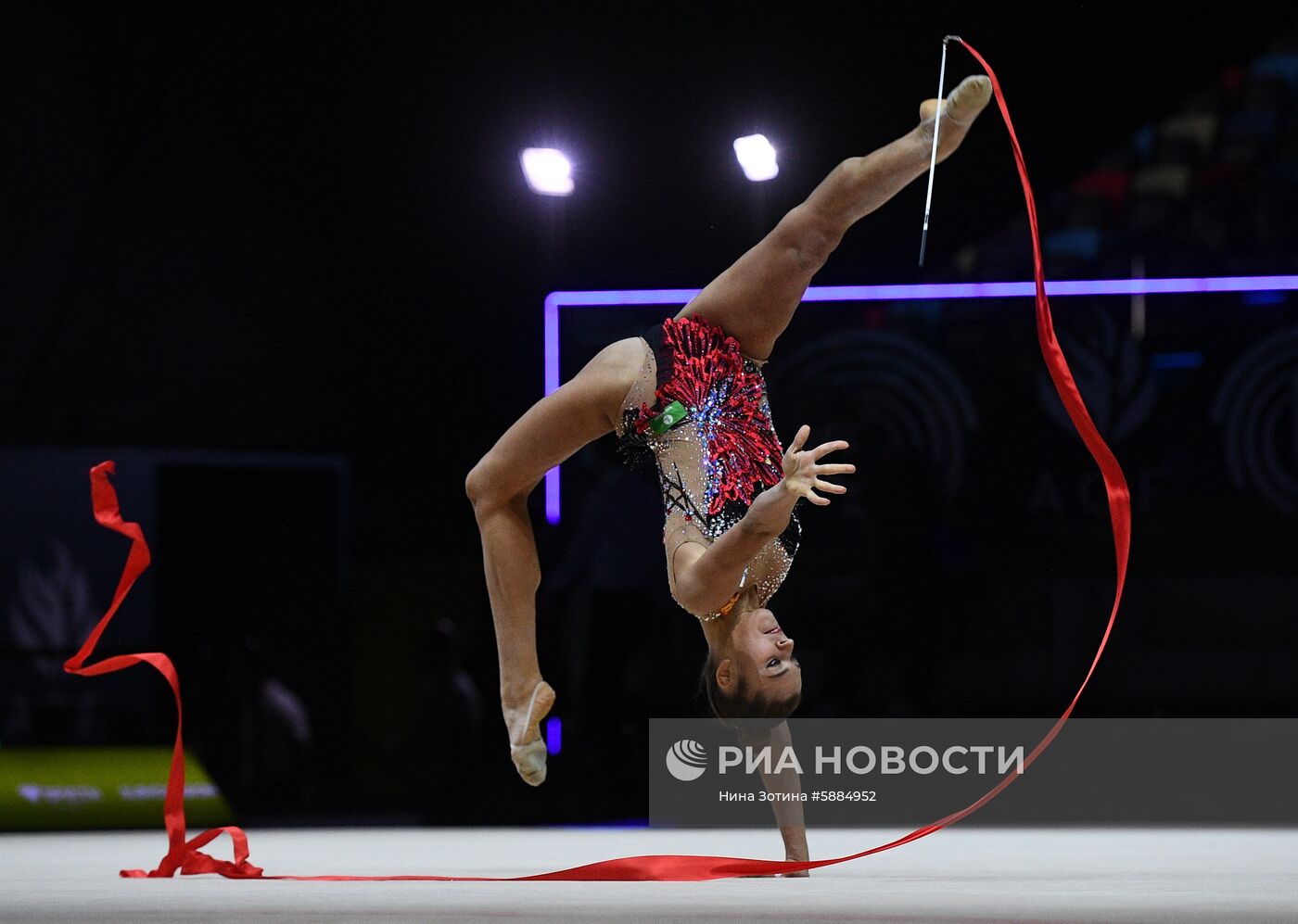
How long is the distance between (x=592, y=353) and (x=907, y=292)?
119 cm

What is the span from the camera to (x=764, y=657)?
10.6ft

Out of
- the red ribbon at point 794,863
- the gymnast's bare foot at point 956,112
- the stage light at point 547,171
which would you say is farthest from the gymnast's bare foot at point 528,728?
the stage light at point 547,171

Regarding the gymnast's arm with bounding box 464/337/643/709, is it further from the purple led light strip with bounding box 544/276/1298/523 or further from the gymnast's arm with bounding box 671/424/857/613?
the purple led light strip with bounding box 544/276/1298/523

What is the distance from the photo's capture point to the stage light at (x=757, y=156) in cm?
574

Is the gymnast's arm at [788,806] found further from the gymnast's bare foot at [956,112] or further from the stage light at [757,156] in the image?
the stage light at [757,156]

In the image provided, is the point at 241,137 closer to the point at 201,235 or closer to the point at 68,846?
the point at 201,235

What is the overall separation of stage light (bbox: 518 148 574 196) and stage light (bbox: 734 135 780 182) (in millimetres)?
667

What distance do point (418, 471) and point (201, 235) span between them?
1281mm

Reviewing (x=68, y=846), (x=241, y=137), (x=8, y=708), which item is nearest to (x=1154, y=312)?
(x=241, y=137)

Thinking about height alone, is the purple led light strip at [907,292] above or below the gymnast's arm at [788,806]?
above

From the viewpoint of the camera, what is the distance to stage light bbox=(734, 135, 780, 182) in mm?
5742

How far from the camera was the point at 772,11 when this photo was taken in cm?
561

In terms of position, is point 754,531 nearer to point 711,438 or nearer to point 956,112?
point 711,438

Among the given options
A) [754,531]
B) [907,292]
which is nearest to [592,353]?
[907,292]
